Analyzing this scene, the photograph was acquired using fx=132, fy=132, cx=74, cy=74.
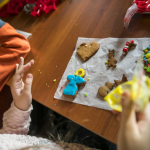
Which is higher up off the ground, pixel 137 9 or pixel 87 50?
pixel 137 9

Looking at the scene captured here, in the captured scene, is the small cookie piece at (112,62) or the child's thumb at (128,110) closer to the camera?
the child's thumb at (128,110)

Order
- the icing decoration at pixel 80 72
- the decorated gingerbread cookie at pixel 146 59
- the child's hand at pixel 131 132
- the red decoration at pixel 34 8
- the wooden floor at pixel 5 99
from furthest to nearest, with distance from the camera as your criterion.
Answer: the red decoration at pixel 34 8 → the wooden floor at pixel 5 99 → the icing decoration at pixel 80 72 → the decorated gingerbread cookie at pixel 146 59 → the child's hand at pixel 131 132

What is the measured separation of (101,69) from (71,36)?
1.14 ft

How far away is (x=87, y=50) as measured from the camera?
0.80m

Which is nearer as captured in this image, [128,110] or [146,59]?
[128,110]

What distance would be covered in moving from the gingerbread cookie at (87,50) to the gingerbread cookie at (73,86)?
0.14 metres

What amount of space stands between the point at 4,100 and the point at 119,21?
928mm

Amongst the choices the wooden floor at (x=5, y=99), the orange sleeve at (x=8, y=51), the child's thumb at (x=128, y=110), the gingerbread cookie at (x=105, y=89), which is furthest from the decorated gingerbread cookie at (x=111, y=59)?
the wooden floor at (x=5, y=99)

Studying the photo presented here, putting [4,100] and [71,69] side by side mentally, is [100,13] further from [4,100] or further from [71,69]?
[4,100]

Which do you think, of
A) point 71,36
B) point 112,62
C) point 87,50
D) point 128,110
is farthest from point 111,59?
point 128,110

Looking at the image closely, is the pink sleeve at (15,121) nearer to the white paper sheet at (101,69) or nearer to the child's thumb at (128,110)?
the white paper sheet at (101,69)

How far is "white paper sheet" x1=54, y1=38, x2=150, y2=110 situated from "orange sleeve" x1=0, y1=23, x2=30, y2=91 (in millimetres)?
385

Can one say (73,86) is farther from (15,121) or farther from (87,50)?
(15,121)

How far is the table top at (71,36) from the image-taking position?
635mm
